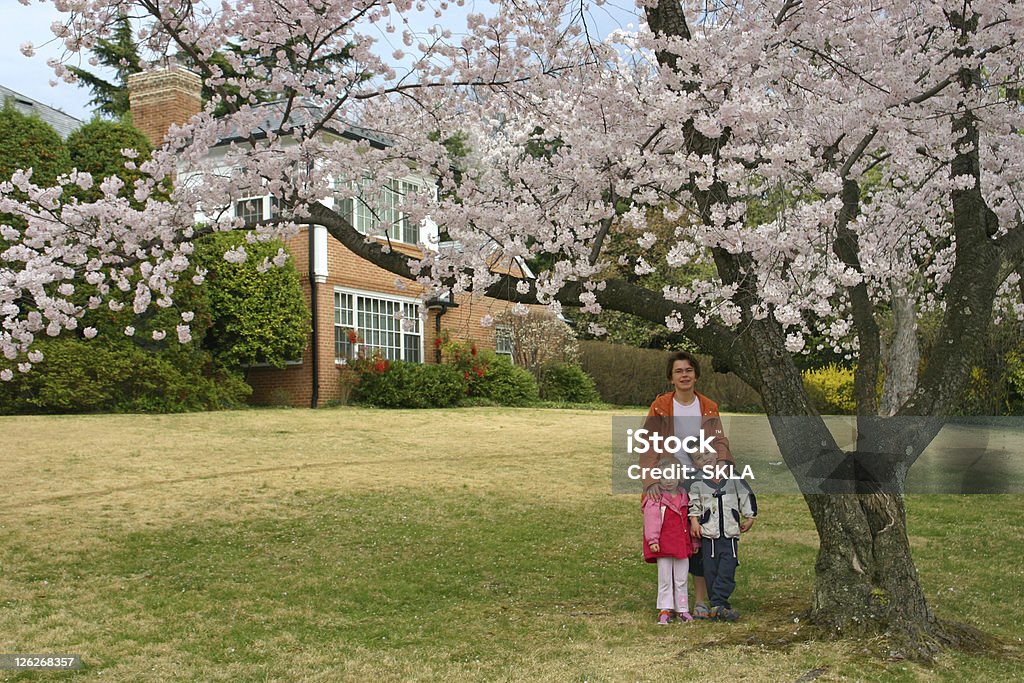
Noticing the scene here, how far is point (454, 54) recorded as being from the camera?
24.8 ft

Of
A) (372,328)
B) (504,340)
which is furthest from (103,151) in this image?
(504,340)

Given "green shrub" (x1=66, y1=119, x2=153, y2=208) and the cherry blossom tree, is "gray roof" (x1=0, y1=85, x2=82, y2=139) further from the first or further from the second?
the cherry blossom tree

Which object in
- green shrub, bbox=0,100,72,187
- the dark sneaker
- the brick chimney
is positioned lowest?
the dark sneaker

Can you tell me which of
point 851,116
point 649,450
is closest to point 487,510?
point 649,450

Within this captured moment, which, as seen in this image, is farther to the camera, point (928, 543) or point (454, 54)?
point (928, 543)

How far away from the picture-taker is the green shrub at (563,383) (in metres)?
21.2

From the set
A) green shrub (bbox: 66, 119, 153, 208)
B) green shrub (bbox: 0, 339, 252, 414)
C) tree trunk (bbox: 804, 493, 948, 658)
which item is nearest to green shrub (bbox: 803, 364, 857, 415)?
green shrub (bbox: 0, 339, 252, 414)

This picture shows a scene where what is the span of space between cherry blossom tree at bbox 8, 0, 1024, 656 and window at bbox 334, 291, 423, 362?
10468 mm

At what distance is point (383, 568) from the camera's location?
23.1ft

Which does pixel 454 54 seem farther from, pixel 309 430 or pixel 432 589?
pixel 309 430

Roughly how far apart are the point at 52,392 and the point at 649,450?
1003cm

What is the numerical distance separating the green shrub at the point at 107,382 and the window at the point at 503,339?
25.4 ft

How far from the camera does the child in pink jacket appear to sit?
5633 millimetres

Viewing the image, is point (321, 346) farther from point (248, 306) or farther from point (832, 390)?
point (832, 390)
